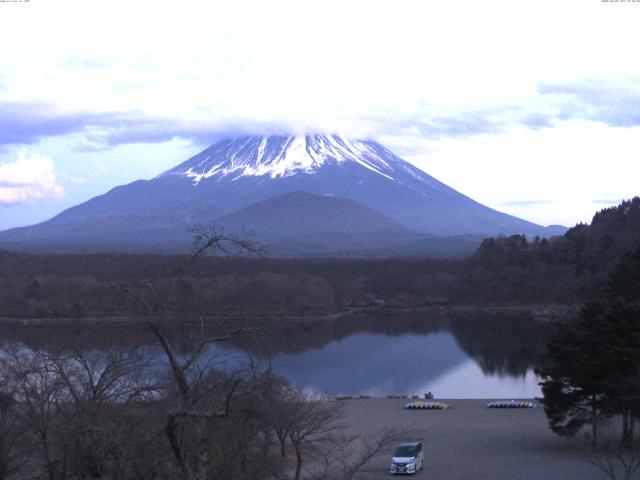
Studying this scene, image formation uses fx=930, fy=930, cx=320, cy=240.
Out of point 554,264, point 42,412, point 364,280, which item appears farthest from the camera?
point 364,280

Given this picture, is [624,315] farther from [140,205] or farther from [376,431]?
[140,205]

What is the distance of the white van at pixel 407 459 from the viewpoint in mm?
10711

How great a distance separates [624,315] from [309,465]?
176 inches

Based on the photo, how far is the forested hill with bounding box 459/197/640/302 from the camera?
41.9 metres

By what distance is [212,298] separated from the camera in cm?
4050

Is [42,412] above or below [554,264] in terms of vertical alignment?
above

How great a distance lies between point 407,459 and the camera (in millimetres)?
10781

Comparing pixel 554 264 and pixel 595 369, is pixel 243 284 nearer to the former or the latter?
→ pixel 554 264

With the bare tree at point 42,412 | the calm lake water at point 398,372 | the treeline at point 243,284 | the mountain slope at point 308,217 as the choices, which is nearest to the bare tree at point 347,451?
the bare tree at point 42,412

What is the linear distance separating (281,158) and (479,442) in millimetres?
125286

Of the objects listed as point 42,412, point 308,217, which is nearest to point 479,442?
point 42,412

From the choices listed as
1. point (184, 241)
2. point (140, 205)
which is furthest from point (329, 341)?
point (140, 205)

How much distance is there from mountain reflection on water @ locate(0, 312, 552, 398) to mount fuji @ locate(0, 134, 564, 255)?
247ft

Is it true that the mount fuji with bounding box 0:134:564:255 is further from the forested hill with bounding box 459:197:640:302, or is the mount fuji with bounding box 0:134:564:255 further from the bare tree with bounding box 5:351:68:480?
the bare tree with bounding box 5:351:68:480
